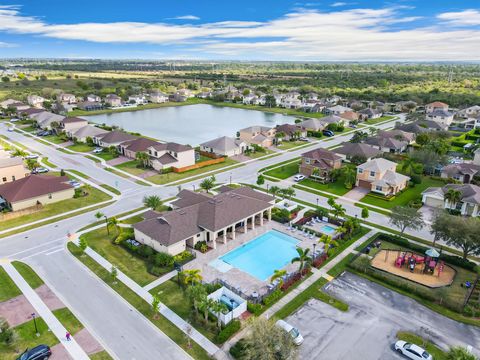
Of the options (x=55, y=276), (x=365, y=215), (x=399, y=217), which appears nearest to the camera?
(x=55, y=276)

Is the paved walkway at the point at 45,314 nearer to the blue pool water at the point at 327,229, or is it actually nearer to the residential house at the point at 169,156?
the blue pool water at the point at 327,229

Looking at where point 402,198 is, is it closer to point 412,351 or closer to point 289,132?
point 412,351

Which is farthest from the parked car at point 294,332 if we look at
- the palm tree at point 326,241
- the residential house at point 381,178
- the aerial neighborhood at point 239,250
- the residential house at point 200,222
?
the residential house at point 381,178

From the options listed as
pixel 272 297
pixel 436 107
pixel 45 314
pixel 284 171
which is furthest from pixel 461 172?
pixel 436 107

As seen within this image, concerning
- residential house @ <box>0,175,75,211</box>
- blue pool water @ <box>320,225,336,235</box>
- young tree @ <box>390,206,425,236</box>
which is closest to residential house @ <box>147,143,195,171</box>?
residential house @ <box>0,175,75,211</box>

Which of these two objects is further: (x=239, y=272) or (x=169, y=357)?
(x=239, y=272)

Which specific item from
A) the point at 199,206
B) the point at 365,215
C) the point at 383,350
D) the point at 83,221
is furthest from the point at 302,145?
the point at 383,350

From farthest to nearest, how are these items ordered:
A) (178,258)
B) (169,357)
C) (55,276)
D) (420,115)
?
1. (420,115)
2. (178,258)
3. (55,276)
4. (169,357)

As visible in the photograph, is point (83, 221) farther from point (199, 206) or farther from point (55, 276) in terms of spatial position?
point (199, 206)
